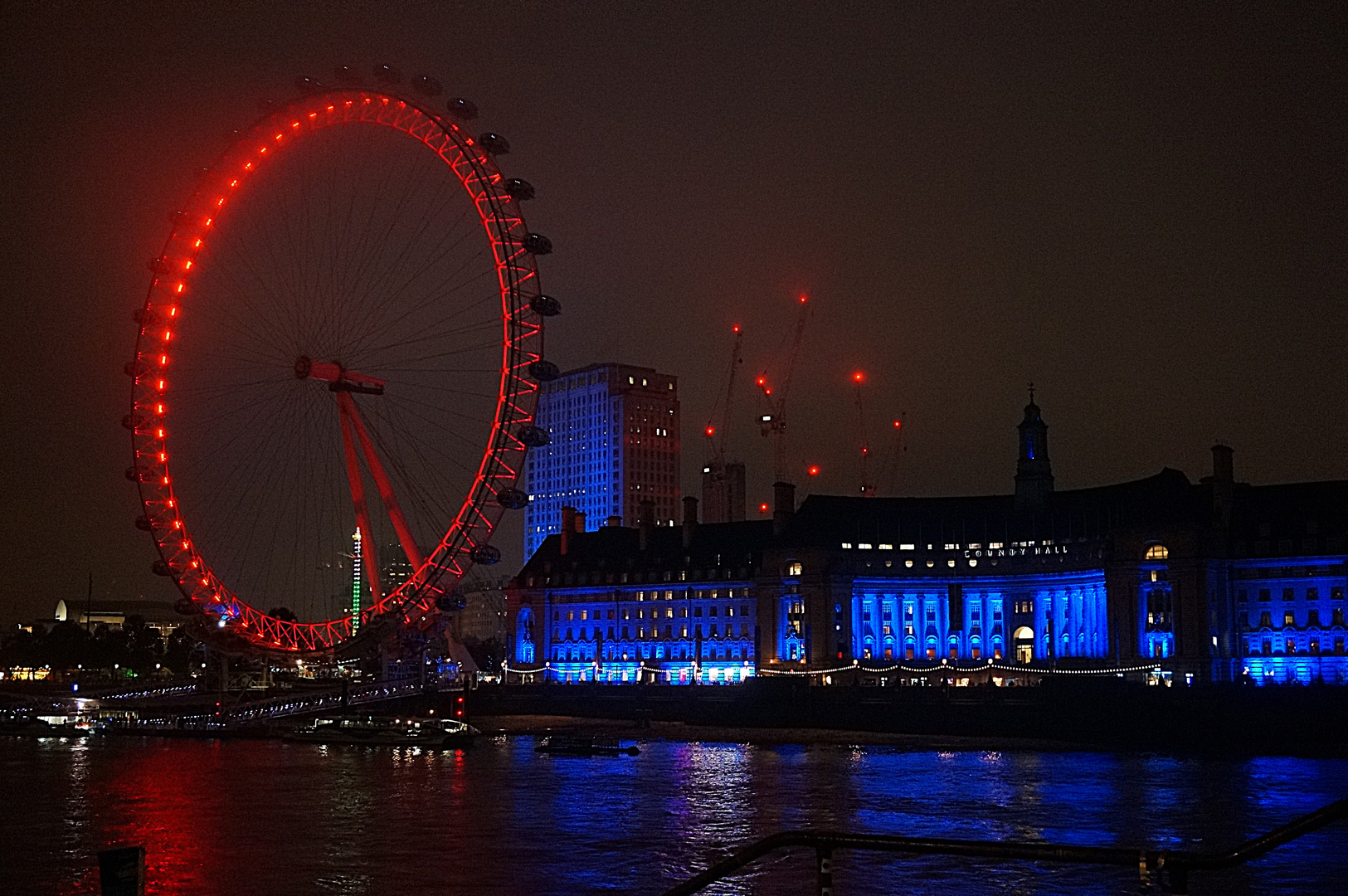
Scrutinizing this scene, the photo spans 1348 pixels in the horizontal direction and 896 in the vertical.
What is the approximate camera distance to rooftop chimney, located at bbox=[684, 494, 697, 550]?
575 feet

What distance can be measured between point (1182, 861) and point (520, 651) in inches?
6789

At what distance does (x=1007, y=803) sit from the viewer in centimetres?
6344

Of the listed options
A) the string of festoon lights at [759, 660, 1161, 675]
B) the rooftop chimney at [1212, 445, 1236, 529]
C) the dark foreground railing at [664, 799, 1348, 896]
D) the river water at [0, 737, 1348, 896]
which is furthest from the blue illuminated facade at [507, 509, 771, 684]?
the dark foreground railing at [664, 799, 1348, 896]

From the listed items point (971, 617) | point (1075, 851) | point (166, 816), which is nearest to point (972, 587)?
point (971, 617)

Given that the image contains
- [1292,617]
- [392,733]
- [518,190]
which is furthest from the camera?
[1292,617]

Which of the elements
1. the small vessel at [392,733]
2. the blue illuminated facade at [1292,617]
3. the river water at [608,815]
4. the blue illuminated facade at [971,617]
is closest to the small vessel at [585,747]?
the river water at [608,815]

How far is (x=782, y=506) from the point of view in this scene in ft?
555

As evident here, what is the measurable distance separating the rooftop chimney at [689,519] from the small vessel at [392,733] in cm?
6254

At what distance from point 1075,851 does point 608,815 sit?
4921 cm

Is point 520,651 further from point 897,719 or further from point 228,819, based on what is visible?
point 228,819

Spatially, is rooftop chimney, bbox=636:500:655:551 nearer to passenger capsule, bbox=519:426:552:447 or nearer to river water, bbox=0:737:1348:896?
river water, bbox=0:737:1348:896

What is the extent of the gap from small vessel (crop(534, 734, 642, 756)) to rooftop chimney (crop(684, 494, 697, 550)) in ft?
252

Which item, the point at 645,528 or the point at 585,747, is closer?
the point at 585,747

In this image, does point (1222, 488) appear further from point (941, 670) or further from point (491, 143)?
point (491, 143)
